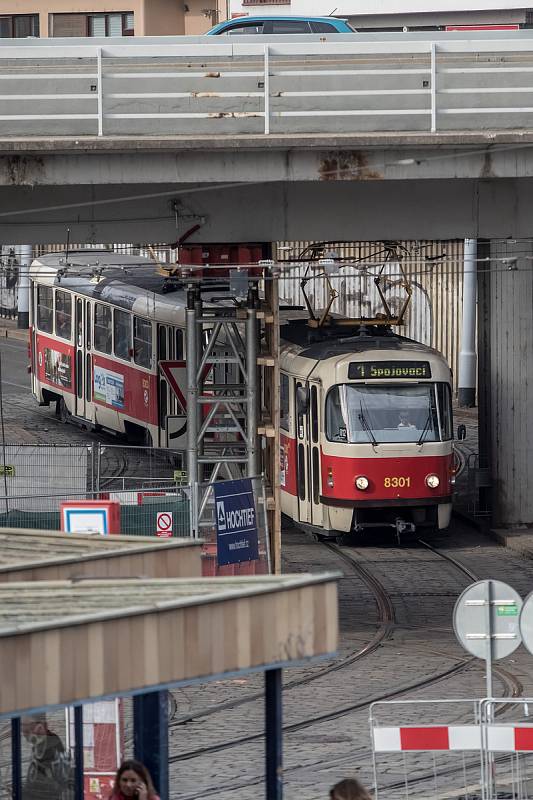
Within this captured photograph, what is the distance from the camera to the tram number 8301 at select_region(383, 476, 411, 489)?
24141 mm

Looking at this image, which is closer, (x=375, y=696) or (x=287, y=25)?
(x=375, y=696)

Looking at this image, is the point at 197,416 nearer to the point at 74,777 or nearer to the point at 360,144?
the point at 360,144

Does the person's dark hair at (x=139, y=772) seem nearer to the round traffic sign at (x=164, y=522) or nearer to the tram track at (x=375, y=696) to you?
the tram track at (x=375, y=696)

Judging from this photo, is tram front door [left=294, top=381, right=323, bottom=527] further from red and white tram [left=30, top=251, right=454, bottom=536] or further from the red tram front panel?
the red tram front panel

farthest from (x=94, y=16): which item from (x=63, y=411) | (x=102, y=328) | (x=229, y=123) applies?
(x=229, y=123)

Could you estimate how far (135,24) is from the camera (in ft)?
152


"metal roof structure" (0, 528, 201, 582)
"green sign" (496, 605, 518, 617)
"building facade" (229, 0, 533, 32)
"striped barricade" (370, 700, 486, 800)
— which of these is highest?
"building facade" (229, 0, 533, 32)

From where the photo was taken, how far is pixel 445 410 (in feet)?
80.5

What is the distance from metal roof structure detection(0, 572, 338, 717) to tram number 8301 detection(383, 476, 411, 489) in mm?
15647

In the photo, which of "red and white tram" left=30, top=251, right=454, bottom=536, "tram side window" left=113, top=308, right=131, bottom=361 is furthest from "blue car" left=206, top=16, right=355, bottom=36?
"tram side window" left=113, top=308, right=131, bottom=361

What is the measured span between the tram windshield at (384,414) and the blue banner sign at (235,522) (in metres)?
4.95

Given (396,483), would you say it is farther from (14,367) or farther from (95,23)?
(95,23)

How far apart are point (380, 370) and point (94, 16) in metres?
25.3

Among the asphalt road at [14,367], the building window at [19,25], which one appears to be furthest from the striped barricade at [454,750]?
the building window at [19,25]
